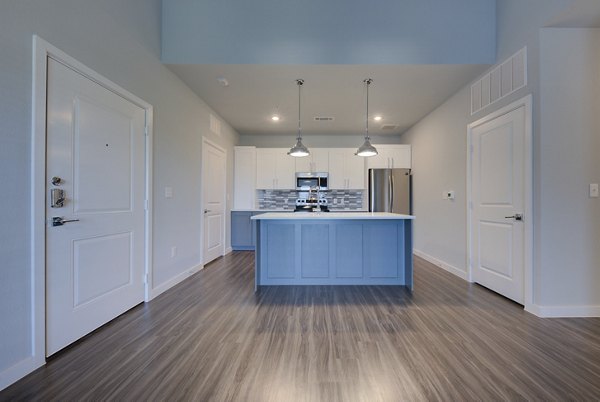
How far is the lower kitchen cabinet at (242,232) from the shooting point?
5.52 meters

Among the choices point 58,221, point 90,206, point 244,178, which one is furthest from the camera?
point 244,178

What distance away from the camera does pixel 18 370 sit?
1.57m

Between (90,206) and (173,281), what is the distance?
1.53 m

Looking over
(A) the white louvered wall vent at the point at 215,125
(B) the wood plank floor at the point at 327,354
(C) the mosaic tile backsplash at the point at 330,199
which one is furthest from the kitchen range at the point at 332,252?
(C) the mosaic tile backsplash at the point at 330,199

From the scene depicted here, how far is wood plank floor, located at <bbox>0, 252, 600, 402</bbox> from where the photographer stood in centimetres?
148

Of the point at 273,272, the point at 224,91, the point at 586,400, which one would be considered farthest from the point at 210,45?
the point at 586,400

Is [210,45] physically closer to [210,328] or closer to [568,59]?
[210,328]

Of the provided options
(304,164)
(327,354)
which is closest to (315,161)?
(304,164)

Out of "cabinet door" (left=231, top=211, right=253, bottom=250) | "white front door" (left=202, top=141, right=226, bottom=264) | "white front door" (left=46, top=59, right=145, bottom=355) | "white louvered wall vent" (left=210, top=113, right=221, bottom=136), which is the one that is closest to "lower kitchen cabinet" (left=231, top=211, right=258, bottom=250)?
"cabinet door" (left=231, top=211, right=253, bottom=250)

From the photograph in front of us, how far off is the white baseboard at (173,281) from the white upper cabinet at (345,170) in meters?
3.27

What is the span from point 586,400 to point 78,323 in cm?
326

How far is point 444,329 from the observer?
2.18 meters

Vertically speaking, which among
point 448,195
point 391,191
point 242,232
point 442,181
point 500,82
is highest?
point 500,82

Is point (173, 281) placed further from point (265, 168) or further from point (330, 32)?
point (330, 32)
